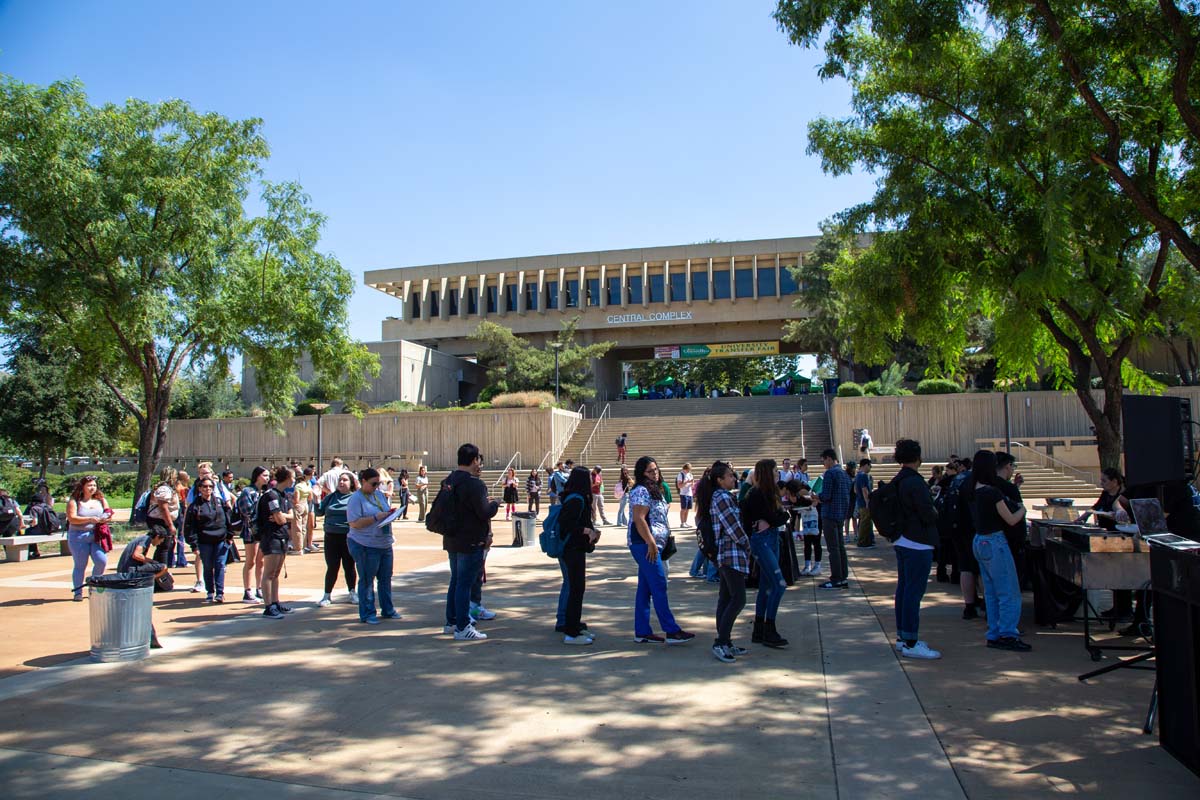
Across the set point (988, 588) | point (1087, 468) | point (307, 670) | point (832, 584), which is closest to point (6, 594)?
point (307, 670)

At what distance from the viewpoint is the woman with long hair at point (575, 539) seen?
7277 mm

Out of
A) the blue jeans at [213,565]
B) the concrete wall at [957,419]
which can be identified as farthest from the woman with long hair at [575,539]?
the concrete wall at [957,419]

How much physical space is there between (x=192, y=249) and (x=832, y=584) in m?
15.1

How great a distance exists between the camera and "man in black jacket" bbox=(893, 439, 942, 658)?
665 centimetres

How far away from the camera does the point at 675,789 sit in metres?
4.17

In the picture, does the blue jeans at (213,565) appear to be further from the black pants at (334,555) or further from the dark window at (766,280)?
the dark window at (766,280)

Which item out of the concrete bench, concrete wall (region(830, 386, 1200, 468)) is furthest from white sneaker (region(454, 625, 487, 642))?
concrete wall (region(830, 386, 1200, 468))

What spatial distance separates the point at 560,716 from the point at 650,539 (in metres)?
1.86

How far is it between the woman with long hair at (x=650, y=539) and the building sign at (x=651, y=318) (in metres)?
43.8

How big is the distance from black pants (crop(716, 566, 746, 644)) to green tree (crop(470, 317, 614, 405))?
3520cm

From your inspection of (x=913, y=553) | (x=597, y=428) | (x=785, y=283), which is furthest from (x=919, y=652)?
(x=785, y=283)

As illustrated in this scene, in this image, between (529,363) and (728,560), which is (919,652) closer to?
(728,560)

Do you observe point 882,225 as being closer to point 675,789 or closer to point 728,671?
point 728,671

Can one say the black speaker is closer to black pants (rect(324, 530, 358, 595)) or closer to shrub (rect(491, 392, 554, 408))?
black pants (rect(324, 530, 358, 595))
